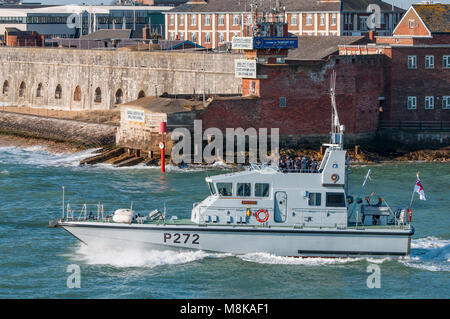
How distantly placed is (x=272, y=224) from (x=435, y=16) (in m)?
32.5

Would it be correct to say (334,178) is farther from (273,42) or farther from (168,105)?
(273,42)

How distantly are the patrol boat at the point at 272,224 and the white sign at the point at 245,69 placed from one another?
23159 mm

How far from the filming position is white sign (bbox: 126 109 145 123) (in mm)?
56312

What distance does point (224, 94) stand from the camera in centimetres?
6116

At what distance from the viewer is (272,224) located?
33.3m

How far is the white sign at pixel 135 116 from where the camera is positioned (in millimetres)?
56312

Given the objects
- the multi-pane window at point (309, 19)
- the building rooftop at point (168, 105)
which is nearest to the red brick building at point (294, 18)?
the multi-pane window at point (309, 19)

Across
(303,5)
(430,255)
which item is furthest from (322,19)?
(430,255)

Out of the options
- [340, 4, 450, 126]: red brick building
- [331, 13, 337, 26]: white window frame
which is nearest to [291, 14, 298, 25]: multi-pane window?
[331, 13, 337, 26]: white window frame

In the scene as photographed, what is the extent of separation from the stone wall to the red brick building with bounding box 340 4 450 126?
9.63 m

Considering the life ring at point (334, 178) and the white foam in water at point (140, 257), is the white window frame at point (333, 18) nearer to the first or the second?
the life ring at point (334, 178)

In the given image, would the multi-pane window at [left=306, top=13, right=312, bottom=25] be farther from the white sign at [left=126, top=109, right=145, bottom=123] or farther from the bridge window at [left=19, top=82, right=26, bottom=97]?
the white sign at [left=126, top=109, right=145, bottom=123]
